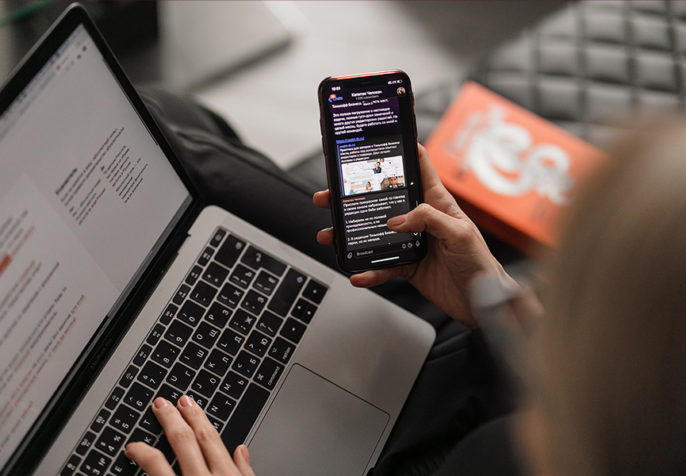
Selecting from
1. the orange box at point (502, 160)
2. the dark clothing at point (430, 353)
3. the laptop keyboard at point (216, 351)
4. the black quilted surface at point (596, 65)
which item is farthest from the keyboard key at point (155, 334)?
the black quilted surface at point (596, 65)

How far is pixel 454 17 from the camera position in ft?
5.01

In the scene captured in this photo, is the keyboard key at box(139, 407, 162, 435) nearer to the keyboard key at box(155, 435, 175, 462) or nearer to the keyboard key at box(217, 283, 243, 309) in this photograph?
the keyboard key at box(155, 435, 175, 462)

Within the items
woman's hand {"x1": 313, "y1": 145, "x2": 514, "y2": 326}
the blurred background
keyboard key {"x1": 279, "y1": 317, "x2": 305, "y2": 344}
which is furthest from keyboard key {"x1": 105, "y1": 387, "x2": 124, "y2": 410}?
the blurred background

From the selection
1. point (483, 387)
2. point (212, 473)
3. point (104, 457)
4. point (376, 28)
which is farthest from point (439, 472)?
point (376, 28)

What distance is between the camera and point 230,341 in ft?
2.25

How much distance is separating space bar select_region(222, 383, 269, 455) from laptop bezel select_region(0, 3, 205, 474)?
0.55ft

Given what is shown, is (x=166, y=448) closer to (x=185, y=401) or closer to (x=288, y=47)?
(x=185, y=401)

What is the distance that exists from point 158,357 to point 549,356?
0.45 metres

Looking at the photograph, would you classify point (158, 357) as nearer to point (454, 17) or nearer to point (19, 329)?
point (19, 329)

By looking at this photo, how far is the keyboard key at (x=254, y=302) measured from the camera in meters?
0.71

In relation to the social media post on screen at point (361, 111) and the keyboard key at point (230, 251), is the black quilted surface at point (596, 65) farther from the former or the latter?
the keyboard key at point (230, 251)

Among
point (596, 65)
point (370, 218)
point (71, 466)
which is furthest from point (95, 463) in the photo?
point (596, 65)

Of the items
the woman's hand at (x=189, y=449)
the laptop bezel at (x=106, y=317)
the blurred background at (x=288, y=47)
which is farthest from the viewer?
the blurred background at (x=288, y=47)

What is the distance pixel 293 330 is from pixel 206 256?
0.15 meters
